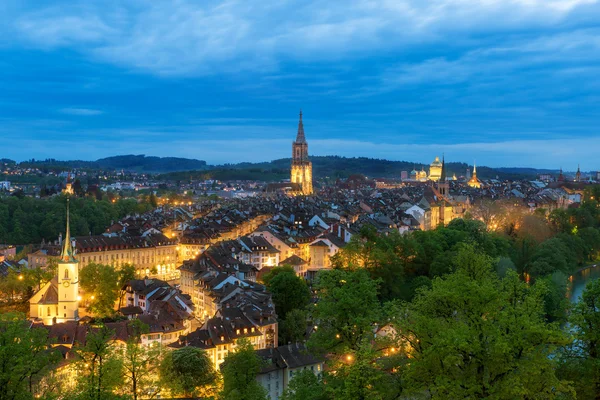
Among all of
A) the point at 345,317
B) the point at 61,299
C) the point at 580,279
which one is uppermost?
the point at 345,317

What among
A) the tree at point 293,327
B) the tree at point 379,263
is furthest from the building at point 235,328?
the tree at point 379,263

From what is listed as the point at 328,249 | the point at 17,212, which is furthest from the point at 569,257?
the point at 17,212

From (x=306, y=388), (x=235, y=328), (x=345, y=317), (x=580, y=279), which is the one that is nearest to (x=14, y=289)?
(x=235, y=328)

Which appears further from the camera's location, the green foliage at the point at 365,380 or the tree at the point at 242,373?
the tree at the point at 242,373

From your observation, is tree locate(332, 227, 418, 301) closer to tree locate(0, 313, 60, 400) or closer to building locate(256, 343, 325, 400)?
building locate(256, 343, 325, 400)

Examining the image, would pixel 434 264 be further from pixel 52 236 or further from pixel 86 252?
pixel 52 236

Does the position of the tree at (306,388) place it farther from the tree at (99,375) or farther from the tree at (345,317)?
the tree at (99,375)

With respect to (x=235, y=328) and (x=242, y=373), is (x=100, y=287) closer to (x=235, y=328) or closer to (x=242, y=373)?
(x=235, y=328)
